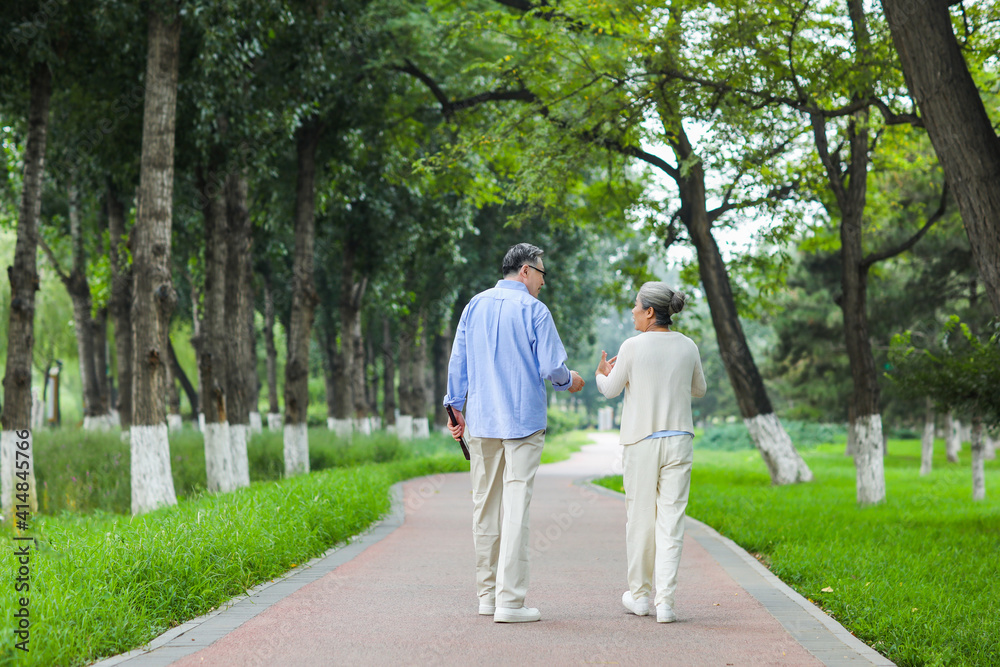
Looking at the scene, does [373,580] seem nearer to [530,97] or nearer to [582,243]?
[530,97]

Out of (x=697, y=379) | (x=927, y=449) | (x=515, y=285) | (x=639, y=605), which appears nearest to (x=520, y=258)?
(x=515, y=285)

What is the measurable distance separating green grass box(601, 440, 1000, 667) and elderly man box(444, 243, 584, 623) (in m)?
2.07

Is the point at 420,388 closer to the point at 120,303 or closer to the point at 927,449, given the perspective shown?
the point at 120,303

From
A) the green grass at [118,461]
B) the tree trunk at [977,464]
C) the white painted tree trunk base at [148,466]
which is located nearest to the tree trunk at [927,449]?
the tree trunk at [977,464]

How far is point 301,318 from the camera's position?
16.3 meters

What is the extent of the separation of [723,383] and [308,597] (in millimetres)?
58974

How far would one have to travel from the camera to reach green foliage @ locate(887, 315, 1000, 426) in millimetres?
9617

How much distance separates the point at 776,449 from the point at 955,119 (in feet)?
35.9

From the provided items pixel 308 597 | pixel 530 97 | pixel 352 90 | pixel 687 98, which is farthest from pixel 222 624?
pixel 352 90

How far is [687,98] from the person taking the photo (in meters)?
10.1

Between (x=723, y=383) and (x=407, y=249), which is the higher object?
(x=407, y=249)

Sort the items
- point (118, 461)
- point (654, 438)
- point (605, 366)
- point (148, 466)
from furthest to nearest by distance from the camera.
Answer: point (118, 461) → point (148, 466) → point (605, 366) → point (654, 438)

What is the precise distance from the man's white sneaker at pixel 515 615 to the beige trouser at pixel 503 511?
0.11ft

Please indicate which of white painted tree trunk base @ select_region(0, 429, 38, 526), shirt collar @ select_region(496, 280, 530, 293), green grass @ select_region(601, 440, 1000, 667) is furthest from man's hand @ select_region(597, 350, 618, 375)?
white painted tree trunk base @ select_region(0, 429, 38, 526)
